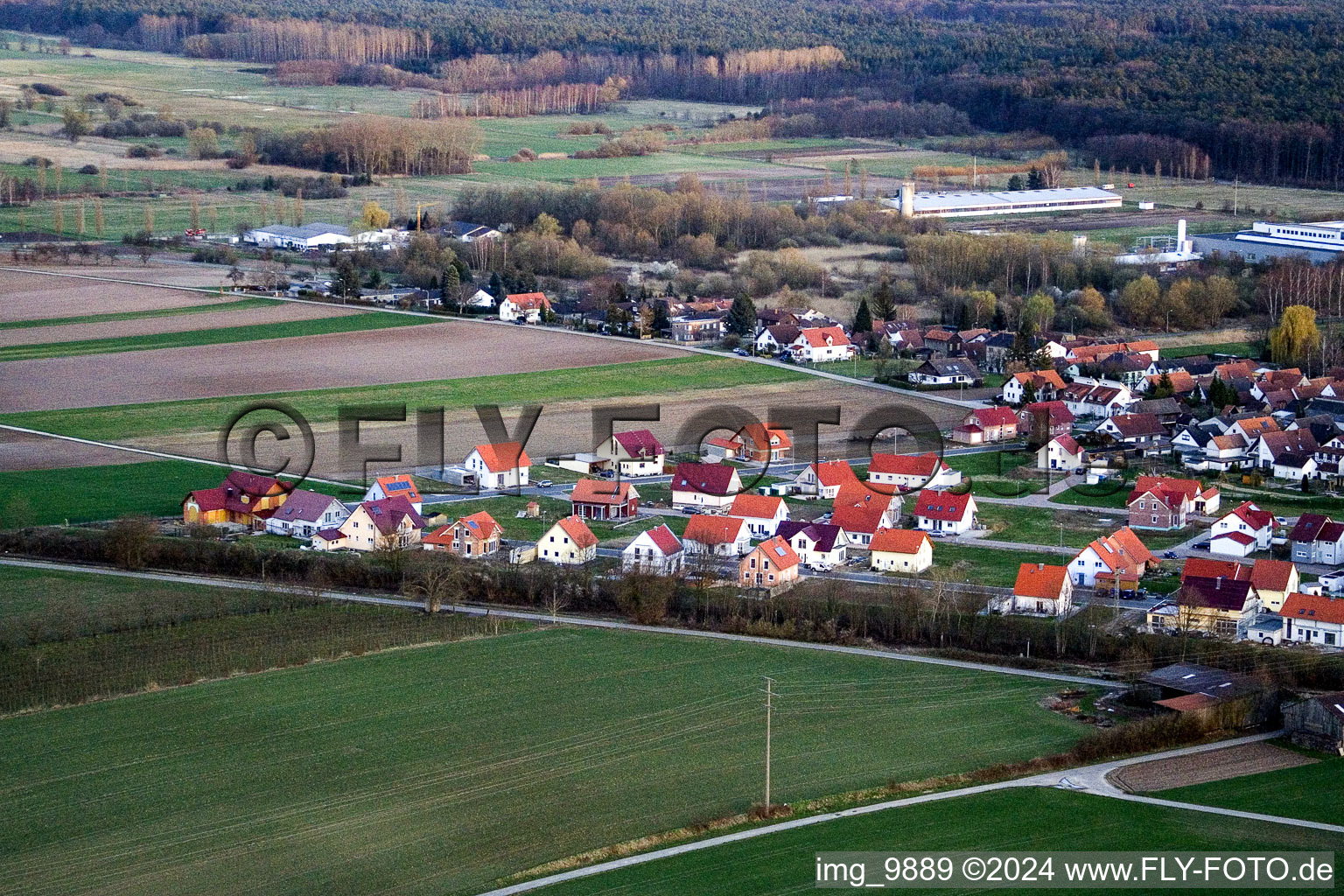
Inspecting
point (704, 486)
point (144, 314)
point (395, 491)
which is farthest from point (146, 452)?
point (144, 314)

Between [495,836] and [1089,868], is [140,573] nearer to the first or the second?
[495,836]

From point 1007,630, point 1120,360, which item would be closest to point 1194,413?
point 1120,360

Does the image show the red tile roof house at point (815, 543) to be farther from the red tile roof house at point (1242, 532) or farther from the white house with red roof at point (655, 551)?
the red tile roof house at point (1242, 532)

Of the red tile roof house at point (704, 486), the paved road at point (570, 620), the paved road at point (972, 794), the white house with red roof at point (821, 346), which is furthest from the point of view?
the white house with red roof at point (821, 346)

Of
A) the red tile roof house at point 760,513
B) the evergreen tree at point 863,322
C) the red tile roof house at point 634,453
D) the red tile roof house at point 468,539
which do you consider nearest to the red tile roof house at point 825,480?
the red tile roof house at point 760,513

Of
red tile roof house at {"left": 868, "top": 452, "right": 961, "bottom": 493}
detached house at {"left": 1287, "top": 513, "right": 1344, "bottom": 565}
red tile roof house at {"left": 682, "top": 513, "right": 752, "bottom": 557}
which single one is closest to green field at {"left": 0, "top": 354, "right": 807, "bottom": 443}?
red tile roof house at {"left": 868, "top": 452, "right": 961, "bottom": 493}

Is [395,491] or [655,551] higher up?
[395,491]

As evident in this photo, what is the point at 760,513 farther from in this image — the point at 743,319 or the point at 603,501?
the point at 743,319
